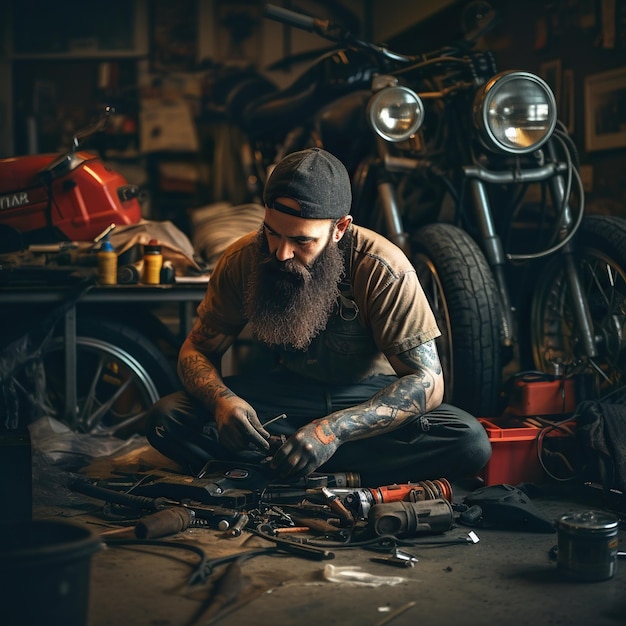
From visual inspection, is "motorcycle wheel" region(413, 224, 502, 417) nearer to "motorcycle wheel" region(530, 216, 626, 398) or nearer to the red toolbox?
the red toolbox

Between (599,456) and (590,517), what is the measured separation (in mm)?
732

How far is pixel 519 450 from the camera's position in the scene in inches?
139

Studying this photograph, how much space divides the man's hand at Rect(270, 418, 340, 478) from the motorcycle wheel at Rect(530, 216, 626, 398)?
1.34 meters

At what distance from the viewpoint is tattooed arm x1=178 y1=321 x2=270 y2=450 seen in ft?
10.1

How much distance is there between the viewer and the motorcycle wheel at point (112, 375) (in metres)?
4.20

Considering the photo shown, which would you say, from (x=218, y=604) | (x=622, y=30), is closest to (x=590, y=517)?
(x=218, y=604)

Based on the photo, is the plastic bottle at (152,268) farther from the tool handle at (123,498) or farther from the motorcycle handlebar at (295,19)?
the tool handle at (123,498)

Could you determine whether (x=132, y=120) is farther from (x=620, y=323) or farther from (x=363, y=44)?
(x=620, y=323)

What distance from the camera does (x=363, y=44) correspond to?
418 cm

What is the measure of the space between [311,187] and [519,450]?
1233mm

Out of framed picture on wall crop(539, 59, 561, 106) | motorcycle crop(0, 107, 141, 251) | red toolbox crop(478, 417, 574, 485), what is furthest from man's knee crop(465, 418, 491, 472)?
framed picture on wall crop(539, 59, 561, 106)

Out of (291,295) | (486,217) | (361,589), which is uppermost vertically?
(486,217)

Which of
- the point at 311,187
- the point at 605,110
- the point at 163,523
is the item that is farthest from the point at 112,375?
the point at 605,110

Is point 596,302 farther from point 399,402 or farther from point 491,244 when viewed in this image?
point 399,402
